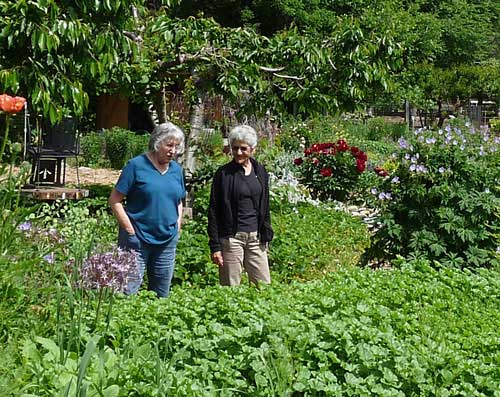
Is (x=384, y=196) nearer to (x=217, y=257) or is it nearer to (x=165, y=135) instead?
(x=217, y=257)

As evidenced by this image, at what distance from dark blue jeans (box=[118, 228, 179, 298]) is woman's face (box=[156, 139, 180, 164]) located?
502 millimetres

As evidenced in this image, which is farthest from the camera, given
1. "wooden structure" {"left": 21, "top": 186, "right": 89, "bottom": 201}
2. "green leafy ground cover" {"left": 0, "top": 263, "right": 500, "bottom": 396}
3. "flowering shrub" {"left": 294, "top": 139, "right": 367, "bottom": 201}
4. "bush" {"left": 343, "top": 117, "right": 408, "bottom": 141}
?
"bush" {"left": 343, "top": 117, "right": 408, "bottom": 141}

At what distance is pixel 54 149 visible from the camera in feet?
38.0

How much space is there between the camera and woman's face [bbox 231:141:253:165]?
226 inches

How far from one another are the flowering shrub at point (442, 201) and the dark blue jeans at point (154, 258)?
95.5 inches

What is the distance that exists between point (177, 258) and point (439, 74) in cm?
2587

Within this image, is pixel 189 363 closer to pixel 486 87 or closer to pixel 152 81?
pixel 152 81

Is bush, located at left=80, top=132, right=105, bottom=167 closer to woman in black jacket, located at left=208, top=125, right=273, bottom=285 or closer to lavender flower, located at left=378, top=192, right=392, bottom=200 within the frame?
lavender flower, located at left=378, top=192, right=392, bottom=200

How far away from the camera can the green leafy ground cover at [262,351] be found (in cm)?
328

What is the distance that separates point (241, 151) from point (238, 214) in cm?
44

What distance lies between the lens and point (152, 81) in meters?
9.90

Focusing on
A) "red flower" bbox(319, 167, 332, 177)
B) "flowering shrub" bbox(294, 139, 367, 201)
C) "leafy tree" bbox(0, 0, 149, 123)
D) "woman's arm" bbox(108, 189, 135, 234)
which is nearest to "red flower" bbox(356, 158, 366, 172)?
"flowering shrub" bbox(294, 139, 367, 201)

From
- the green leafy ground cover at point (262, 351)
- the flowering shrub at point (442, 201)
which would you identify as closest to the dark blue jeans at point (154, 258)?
the green leafy ground cover at point (262, 351)

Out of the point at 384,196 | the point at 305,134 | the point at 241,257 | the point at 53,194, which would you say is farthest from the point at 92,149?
the point at 241,257
